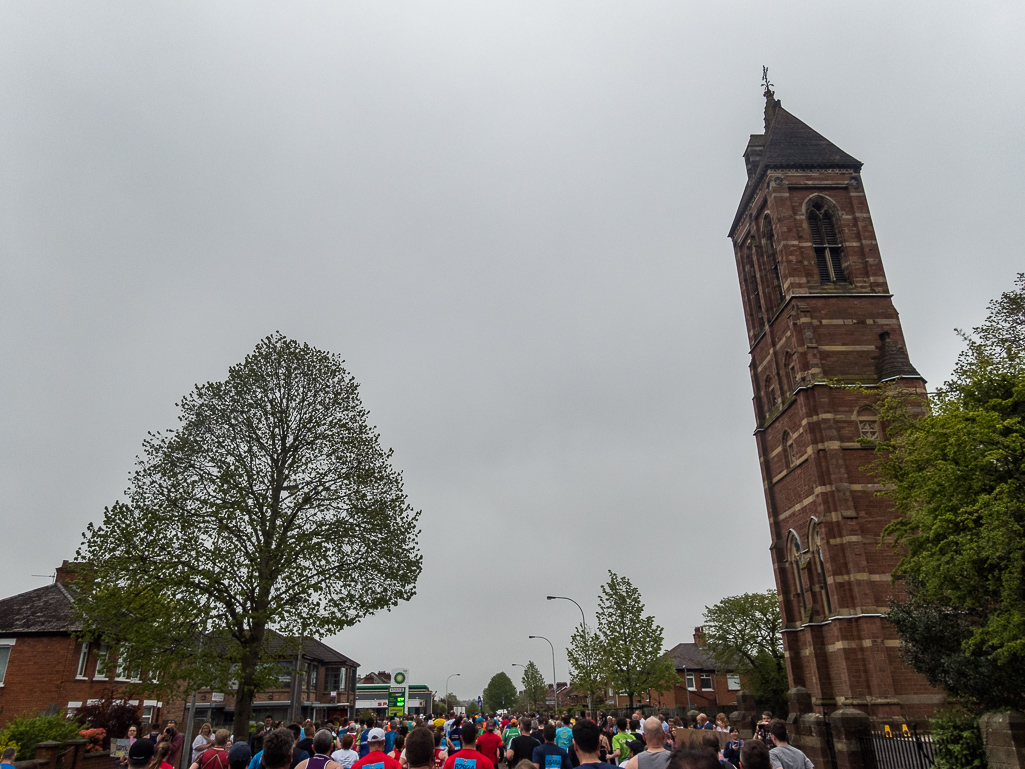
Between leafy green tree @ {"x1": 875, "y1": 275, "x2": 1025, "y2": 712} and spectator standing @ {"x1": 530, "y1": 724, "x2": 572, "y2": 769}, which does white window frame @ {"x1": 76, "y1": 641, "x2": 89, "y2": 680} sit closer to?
spectator standing @ {"x1": 530, "y1": 724, "x2": 572, "y2": 769}

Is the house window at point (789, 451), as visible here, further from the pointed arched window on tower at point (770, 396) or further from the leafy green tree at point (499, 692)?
the leafy green tree at point (499, 692)

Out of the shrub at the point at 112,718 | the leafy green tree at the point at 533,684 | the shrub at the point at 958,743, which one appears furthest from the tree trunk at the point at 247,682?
the leafy green tree at the point at 533,684

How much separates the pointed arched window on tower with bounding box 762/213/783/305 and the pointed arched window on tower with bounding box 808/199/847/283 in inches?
79.3

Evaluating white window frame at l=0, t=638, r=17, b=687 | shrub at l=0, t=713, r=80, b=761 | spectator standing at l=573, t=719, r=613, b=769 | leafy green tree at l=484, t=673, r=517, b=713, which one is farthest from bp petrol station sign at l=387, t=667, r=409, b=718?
leafy green tree at l=484, t=673, r=517, b=713

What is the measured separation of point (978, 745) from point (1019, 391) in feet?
29.2

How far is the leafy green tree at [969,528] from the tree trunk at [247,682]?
19829 millimetres

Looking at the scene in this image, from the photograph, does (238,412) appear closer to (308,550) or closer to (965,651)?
(308,550)

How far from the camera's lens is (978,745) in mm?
14625

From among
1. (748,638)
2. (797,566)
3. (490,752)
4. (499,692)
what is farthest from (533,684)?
(490,752)

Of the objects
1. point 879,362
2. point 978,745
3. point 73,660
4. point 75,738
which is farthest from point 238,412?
point 879,362

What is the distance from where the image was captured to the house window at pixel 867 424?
28891mm

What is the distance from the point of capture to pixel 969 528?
Result: 17.9 metres

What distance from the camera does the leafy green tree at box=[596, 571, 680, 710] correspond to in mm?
37469

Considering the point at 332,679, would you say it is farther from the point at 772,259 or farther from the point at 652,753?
the point at 652,753
